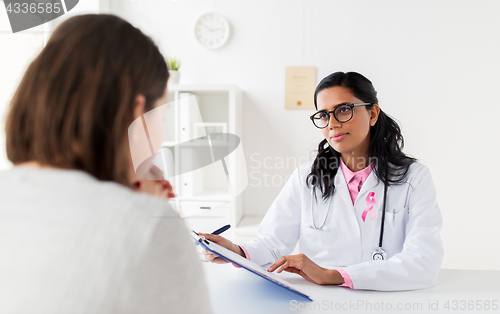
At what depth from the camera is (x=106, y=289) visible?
14.2 inches

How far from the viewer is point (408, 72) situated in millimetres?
2357

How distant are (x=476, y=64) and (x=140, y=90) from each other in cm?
255

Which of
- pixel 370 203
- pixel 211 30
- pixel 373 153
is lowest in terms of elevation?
pixel 370 203

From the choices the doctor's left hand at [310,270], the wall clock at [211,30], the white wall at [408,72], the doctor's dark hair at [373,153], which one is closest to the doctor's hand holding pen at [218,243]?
the doctor's left hand at [310,270]

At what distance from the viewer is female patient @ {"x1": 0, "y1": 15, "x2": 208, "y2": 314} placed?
36 centimetres

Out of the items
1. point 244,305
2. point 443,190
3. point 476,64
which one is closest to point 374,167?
point 244,305

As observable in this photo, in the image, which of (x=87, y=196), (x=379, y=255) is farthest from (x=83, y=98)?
(x=379, y=255)

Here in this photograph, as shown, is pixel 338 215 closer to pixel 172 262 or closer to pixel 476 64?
pixel 172 262

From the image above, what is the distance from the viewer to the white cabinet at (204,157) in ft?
2.76

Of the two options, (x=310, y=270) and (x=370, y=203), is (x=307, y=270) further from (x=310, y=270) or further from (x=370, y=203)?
(x=370, y=203)

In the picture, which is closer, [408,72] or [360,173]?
[360,173]

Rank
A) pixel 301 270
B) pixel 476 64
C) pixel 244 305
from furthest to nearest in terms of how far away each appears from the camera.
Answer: pixel 476 64 → pixel 301 270 → pixel 244 305

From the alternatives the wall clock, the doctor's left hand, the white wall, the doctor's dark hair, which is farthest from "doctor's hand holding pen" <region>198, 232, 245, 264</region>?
the wall clock

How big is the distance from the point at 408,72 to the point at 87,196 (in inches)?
95.4
